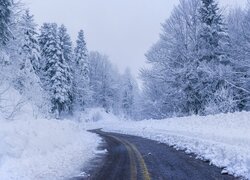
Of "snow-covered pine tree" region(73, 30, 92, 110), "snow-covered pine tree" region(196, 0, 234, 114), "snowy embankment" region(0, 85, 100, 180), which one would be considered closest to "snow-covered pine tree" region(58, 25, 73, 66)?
"snow-covered pine tree" region(73, 30, 92, 110)

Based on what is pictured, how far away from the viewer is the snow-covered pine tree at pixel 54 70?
50.3 meters

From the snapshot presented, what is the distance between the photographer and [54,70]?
50.7m

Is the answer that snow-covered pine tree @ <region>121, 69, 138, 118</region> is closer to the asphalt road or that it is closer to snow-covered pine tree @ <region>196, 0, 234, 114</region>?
snow-covered pine tree @ <region>196, 0, 234, 114</region>

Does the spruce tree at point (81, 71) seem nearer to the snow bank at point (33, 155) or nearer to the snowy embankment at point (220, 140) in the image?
the snowy embankment at point (220, 140)

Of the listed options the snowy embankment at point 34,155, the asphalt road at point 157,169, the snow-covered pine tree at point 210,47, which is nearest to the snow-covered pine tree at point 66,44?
the snow-covered pine tree at point 210,47

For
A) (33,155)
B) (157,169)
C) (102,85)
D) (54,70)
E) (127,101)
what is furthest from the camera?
(127,101)

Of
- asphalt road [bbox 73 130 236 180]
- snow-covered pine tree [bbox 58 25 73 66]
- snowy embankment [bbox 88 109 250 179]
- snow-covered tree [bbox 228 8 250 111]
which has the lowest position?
asphalt road [bbox 73 130 236 180]

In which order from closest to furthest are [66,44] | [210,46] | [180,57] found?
[210,46]
[180,57]
[66,44]

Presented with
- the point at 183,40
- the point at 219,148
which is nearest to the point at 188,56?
the point at 183,40

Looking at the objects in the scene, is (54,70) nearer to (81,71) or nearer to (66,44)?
(66,44)

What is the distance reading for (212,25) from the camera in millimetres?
33125

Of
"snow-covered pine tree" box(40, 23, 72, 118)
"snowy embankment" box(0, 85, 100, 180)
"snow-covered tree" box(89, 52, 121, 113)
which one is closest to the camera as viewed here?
"snowy embankment" box(0, 85, 100, 180)

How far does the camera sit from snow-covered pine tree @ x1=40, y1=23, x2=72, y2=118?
50.3m

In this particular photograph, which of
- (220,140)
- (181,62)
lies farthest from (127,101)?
(220,140)
